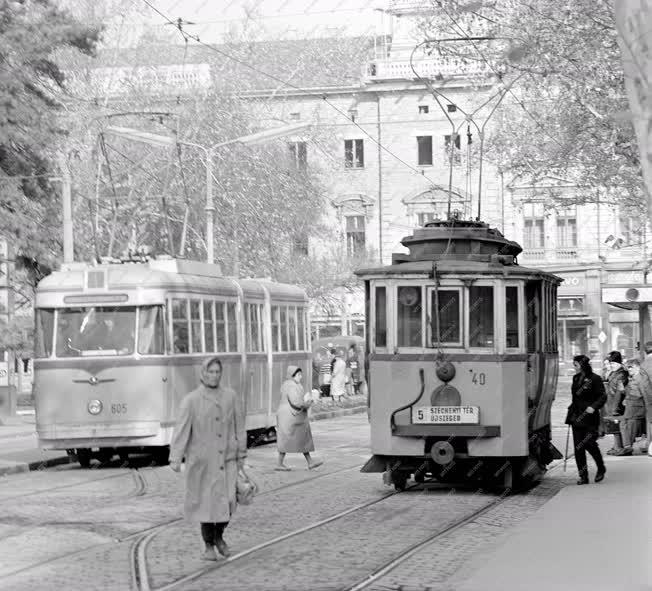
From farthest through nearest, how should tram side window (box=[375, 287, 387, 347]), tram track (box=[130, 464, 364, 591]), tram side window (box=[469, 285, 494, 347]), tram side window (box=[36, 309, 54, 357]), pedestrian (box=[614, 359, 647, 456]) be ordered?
pedestrian (box=[614, 359, 647, 456]) < tram side window (box=[36, 309, 54, 357]) < tram side window (box=[375, 287, 387, 347]) < tram side window (box=[469, 285, 494, 347]) < tram track (box=[130, 464, 364, 591])

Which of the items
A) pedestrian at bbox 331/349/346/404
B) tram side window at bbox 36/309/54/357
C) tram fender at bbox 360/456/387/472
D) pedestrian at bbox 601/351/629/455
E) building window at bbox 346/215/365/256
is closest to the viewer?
tram fender at bbox 360/456/387/472

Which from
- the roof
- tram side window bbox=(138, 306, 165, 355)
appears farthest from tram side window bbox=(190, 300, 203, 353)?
the roof

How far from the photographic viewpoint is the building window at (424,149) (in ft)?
248

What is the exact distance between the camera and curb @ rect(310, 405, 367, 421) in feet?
139

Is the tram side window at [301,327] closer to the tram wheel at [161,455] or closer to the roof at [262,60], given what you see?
the tram wheel at [161,455]

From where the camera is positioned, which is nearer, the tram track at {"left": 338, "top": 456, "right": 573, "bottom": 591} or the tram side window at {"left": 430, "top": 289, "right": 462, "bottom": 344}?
the tram track at {"left": 338, "top": 456, "right": 573, "bottom": 591}

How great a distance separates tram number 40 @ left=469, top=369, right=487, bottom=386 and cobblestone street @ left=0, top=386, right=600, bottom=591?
1.31 m

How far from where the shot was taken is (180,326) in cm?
2523

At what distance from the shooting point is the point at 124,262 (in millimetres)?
25656

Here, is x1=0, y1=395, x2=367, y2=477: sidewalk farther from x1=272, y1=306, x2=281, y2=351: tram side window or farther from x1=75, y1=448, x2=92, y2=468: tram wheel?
x1=272, y1=306, x2=281, y2=351: tram side window

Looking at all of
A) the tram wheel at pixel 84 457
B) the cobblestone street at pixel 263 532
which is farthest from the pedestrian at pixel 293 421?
the tram wheel at pixel 84 457

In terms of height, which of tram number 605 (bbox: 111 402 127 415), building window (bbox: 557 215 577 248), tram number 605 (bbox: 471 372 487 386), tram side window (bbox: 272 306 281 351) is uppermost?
building window (bbox: 557 215 577 248)

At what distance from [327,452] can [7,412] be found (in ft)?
39.1

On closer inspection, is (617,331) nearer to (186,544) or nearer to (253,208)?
(253,208)
